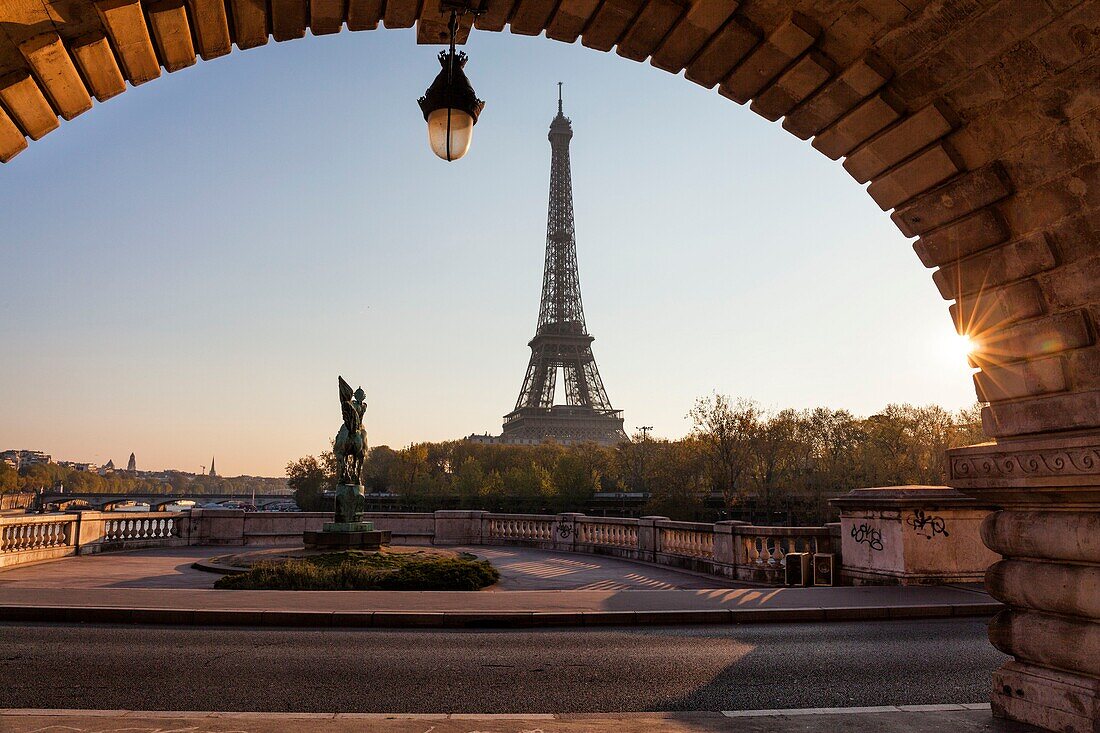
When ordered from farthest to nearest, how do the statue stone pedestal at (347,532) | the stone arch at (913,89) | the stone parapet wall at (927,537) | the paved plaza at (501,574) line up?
1. the statue stone pedestal at (347,532)
2. the paved plaza at (501,574)
3. the stone parapet wall at (927,537)
4. the stone arch at (913,89)

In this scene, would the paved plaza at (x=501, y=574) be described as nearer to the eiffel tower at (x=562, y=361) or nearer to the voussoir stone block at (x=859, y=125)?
the voussoir stone block at (x=859, y=125)

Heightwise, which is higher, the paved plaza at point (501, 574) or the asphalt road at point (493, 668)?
the asphalt road at point (493, 668)

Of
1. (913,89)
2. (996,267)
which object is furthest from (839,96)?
(996,267)

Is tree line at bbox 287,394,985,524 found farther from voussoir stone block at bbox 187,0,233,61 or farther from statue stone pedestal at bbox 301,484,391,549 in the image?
voussoir stone block at bbox 187,0,233,61

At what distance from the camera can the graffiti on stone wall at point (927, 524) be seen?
541 inches

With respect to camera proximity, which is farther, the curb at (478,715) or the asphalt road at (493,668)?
the asphalt road at (493,668)

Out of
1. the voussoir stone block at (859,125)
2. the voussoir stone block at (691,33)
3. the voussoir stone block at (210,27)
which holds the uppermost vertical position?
the voussoir stone block at (691,33)

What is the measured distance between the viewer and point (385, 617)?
1079 centimetres

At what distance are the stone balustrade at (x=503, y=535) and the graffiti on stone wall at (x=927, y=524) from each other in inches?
7.8

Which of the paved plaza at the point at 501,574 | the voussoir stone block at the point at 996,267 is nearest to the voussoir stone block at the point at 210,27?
the voussoir stone block at the point at 996,267

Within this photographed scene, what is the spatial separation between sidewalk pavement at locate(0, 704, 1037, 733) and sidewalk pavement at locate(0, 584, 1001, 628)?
481 cm

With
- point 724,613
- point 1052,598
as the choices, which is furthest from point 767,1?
point 724,613

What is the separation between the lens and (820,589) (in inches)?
535

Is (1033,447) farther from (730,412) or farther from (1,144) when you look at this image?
(730,412)
